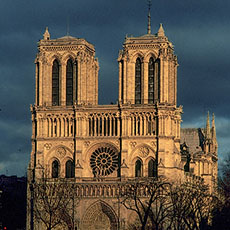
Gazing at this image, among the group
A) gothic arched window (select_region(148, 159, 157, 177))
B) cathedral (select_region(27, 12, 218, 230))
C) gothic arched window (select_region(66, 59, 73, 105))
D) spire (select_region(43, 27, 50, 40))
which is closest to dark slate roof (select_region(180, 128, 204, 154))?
cathedral (select_region(27, 12, 218, 230))

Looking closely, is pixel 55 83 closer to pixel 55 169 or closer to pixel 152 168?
pixel 55 169

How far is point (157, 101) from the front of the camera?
14100 cm

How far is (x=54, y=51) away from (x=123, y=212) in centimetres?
2560

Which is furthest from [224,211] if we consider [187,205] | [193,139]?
[193,139]

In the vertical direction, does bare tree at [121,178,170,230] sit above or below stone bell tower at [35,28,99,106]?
below

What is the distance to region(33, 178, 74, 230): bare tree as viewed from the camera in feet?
462

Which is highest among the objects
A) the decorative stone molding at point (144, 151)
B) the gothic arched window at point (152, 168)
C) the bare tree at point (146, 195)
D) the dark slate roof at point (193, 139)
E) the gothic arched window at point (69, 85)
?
the gothic arched window at point (69, 85)

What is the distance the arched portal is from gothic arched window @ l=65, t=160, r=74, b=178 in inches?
237

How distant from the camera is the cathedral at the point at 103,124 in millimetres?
141875

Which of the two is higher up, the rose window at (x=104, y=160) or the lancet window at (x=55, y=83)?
the lancet window at (x=55, y=83)

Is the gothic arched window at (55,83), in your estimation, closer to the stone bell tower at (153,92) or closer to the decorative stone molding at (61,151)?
the decorative stone molding at (61,151)

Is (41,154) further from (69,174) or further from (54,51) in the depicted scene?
(54,51)

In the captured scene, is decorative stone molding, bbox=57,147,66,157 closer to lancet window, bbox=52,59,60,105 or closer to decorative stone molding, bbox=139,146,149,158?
lancet window, bbox=52,59,60,105

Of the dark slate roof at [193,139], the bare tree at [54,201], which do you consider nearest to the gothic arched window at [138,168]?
the bare tree at [54,201]
